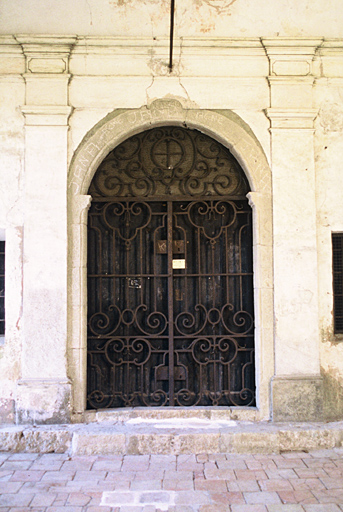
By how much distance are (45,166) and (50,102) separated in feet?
2.33

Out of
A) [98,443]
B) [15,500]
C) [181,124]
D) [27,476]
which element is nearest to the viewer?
[15,500]

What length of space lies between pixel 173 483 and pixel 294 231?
111 inches

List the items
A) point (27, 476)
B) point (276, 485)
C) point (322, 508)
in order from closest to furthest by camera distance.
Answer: point (322, 508) < point (276, 485) < point (27, 476)

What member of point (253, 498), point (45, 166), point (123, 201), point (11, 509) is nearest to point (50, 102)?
point (45, 166)

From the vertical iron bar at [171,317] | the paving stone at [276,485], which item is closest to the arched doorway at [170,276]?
the vertical iron bar at [171,317]

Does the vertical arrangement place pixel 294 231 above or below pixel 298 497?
above

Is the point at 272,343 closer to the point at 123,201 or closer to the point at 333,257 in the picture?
the point at 333,257

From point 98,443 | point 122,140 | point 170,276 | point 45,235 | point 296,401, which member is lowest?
point 98,443

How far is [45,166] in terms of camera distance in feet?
17.1

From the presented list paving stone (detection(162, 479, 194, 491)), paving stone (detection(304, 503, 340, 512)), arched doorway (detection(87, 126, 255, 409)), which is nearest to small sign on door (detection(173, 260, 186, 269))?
arched doorway (detection(87, 126, 255, 409))

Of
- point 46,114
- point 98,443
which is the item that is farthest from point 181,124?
point 98,443

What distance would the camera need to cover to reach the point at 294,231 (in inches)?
205

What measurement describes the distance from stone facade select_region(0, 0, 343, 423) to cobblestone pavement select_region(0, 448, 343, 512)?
711mm

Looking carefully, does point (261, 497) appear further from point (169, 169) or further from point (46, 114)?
point (46, 114)
